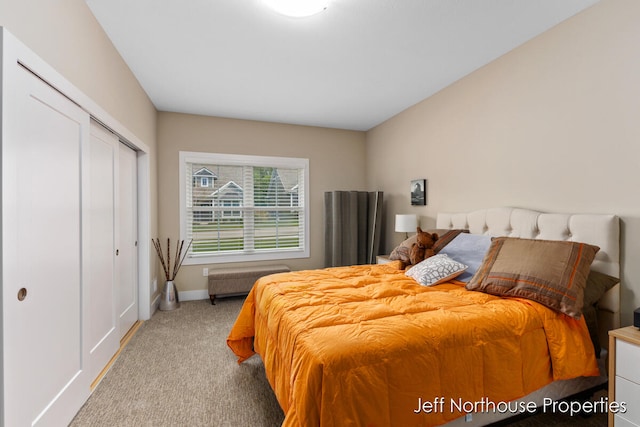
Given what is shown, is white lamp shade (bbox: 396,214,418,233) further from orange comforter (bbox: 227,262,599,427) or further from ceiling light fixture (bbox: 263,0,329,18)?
ceiling light fixture (bbox: 263,0,329,18)

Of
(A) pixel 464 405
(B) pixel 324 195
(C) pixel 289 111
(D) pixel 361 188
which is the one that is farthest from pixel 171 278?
(A) pixel 464 405

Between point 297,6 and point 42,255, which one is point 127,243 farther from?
point 297,6

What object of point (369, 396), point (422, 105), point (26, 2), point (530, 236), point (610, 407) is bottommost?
point (610, 407)

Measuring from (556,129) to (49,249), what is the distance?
11.4 ft

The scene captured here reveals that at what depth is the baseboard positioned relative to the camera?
4.05 meters

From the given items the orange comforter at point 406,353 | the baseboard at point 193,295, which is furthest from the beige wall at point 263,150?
the orange comforter at point 406,353

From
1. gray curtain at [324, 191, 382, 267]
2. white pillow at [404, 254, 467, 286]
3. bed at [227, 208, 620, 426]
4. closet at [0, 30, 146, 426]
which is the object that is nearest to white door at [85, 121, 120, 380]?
closet at [0, 30, 146, 426]

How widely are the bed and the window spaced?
2241mm

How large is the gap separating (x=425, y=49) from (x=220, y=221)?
3.40 m

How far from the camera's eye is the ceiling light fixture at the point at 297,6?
1847mm

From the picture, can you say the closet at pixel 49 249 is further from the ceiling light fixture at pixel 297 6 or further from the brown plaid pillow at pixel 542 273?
the brown plaid pillow at pixel 542 273

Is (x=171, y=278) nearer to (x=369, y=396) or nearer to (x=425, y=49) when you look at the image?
(x=369, y=396)

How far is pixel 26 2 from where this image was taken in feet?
4.39

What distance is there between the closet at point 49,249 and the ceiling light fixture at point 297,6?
→ 136cm
